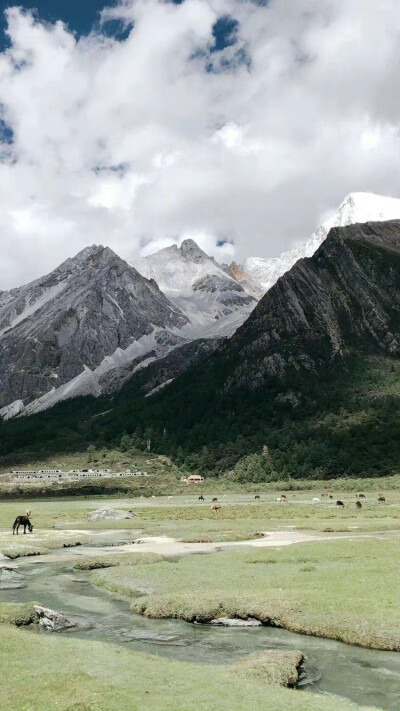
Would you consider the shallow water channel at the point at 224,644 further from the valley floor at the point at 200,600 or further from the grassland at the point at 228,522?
the grassland at the point at 228,522

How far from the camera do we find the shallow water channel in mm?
19844

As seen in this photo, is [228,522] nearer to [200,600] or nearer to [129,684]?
[200,600]

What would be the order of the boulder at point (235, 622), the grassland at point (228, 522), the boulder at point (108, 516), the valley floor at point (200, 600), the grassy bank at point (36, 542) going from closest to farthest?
the valley floor at point (200, 600) < the boulder at point (235, 622) < the grassy bank at point (36, 542) < the grassland at point (228, 522) < the boulder at point (108, 516)

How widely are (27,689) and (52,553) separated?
37.6 metres

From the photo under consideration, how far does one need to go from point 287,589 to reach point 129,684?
16.2 m


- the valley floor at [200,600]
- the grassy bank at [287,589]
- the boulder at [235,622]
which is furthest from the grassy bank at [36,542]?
the boulder at [235,622]

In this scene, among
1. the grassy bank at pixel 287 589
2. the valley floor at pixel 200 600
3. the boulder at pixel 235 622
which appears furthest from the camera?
the boulder at pixel 235 622

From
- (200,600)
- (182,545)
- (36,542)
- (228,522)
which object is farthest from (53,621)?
(228,522)

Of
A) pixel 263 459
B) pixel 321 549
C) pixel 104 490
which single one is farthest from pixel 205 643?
pixel 263 459

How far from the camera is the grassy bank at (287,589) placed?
1024 inches

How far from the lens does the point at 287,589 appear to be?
32.4m

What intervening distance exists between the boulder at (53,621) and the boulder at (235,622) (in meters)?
6.69

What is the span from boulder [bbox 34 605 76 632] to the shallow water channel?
432 mm

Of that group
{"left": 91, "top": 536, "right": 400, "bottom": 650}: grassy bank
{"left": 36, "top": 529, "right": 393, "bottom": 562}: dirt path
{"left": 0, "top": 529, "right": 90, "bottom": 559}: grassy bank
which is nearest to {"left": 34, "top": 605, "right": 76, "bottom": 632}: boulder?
{"left": 91, "top": 536, "right": 400, "bottom": 650}: grassy bank
